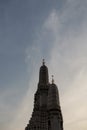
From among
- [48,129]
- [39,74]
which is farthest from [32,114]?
[39,74]

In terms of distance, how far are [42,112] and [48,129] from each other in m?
6.11

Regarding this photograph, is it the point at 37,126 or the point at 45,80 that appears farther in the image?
the point at 45,80

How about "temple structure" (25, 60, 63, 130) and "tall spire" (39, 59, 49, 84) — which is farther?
"tall spire" (39, 59, 49, 84)

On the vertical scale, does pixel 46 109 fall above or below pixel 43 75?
below

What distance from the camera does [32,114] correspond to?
242 ft

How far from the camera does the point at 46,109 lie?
240 ft

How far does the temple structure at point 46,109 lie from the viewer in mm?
67438

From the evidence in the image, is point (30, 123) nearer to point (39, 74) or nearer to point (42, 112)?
point (42, 112)

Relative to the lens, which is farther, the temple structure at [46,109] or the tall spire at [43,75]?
the tall spire at [43,75]

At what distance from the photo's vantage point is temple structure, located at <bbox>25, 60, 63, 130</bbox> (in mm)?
67438

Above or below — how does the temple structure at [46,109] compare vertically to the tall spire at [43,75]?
below

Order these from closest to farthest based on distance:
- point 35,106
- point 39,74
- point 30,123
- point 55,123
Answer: point 55,123, point 30,123, point 35,106, point 39,74

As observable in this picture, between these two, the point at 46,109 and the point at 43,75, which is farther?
the point at 43,75

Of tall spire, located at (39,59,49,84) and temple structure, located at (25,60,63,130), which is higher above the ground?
tall spire, located at (39,59,49,84)
